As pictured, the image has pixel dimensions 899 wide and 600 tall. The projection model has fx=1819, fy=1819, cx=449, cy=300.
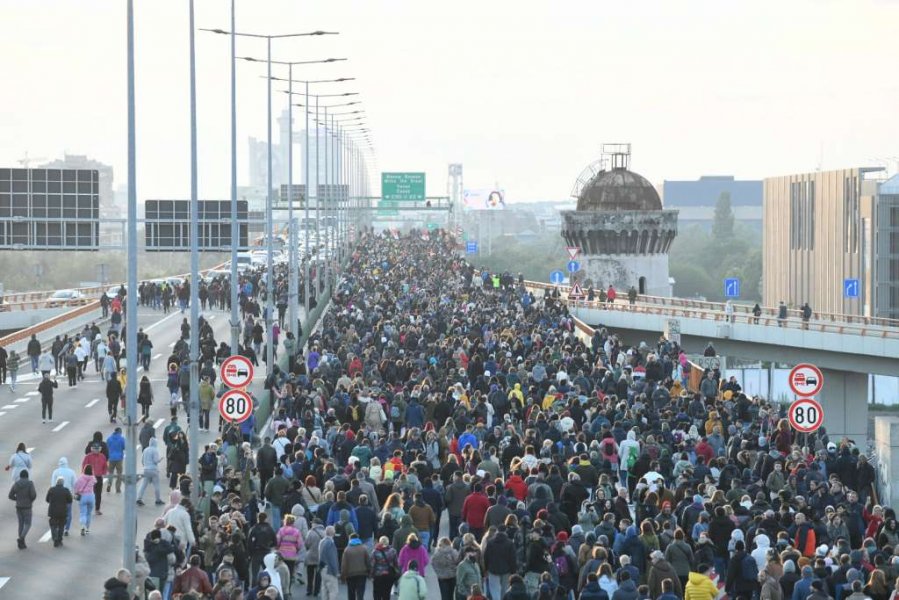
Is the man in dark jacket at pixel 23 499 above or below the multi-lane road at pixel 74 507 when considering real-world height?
above

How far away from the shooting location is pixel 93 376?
1891 inches

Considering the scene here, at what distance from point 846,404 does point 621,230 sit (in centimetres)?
4168

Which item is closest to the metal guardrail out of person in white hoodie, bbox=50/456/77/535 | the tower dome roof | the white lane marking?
the white lane marking

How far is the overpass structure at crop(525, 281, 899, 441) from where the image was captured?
6262cm

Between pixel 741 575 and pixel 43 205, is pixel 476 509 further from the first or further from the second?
pixel 43 205

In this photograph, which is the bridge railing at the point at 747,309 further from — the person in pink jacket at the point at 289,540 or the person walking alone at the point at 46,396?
the person in pink jacket at the point at 289,540

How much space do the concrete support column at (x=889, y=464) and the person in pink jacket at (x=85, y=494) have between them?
12.9 meters

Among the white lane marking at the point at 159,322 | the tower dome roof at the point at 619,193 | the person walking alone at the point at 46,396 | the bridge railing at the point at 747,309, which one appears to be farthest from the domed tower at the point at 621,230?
the person walking alone at the point at 46,396

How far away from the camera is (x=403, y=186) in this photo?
6280 inches

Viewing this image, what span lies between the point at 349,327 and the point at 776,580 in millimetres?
28429

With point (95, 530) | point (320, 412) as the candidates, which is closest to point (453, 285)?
point (320, 412)

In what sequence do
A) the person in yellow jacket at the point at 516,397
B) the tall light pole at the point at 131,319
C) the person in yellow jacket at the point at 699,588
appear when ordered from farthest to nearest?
the person in yellow jacket at the point at 516,397 < the tall light pole at the point at 131,319 < the person in yellow jacket at the point at 699,588

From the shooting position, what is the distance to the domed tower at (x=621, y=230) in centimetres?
10531

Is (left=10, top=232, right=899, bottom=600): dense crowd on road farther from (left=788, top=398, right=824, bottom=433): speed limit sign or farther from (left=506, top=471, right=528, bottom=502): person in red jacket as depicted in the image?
(left=788, top=398, right=824, bottom=433): speed limit sign
